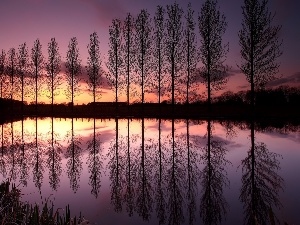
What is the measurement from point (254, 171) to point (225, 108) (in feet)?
111

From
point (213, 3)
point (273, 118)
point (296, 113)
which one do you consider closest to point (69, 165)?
point (273, 118)

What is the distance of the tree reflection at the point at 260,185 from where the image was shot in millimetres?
7277

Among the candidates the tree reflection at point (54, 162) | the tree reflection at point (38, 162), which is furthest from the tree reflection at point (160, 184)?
the tree reflection at point (38, 162)

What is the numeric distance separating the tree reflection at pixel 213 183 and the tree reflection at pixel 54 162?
13.4ft

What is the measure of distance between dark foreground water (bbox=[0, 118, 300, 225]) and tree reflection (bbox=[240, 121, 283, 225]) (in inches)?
0.8

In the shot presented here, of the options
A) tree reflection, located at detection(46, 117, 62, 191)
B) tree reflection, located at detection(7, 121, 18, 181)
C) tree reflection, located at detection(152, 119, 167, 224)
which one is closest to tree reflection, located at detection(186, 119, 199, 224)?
tree reflection, located at detection(152, 119, 167, 224)

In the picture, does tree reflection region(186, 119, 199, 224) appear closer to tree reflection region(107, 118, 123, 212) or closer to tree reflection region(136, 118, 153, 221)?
tree reflection region(136, 118, 153, 221)

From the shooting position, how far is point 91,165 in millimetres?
13273

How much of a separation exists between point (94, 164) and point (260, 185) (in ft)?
20.7

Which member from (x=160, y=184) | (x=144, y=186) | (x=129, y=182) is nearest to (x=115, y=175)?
(x=129, y=182)

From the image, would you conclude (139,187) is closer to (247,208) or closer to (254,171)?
(247,208)

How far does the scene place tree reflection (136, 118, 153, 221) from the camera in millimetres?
7691

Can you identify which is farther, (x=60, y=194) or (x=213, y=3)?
(x=213, y=3)

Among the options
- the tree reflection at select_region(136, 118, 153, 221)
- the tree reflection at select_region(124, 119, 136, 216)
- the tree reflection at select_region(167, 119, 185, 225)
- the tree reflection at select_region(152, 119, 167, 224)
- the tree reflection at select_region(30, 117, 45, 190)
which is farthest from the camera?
the tree reflection at select_region(30, 117, 45, 190)
